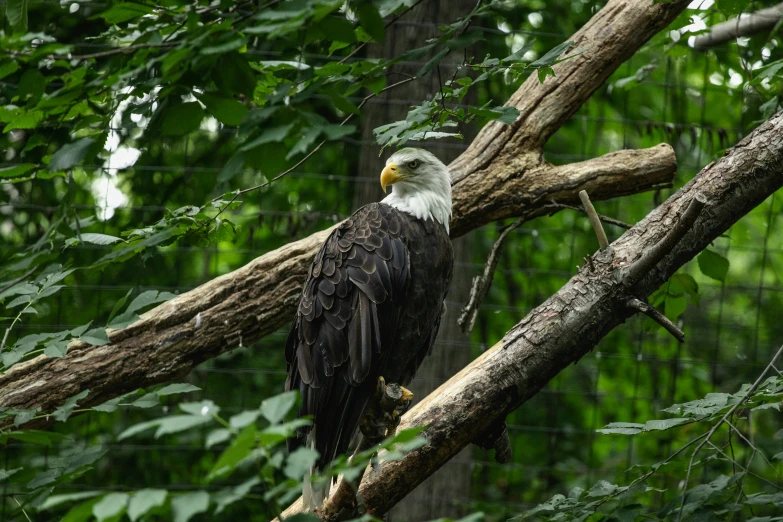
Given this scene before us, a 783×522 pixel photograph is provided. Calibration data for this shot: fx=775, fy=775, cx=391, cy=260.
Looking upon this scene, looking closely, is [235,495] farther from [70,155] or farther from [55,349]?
[55,349]

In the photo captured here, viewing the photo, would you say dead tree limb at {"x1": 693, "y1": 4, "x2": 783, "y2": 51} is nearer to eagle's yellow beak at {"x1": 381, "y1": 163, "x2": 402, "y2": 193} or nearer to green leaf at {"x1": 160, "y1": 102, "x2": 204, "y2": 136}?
eagle's yellow beak at {"x1": 381, "y1": 163, "x2": 402, "y2": 193}

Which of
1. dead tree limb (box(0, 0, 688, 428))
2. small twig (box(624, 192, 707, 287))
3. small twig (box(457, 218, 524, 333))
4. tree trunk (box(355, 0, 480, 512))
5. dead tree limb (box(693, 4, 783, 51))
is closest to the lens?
small twig (box(624, 192, 707, 287))

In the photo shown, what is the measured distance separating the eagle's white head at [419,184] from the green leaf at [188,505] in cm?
186

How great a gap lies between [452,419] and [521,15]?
2.81 metres

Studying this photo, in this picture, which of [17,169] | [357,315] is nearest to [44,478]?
[17,169]

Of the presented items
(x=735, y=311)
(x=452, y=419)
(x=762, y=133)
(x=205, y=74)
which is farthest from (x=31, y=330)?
(x=735, y=311)

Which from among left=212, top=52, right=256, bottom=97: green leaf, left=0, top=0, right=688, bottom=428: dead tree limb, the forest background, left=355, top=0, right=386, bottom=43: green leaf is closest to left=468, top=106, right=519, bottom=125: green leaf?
the forest background

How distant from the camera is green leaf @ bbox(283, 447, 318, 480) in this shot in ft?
3.68

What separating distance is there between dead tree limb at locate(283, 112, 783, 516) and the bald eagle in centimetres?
24

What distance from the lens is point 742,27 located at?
4.10 m

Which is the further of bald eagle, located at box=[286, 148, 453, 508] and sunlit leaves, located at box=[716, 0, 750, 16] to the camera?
bald eagle, located at box=[286, 148, 453, 508]

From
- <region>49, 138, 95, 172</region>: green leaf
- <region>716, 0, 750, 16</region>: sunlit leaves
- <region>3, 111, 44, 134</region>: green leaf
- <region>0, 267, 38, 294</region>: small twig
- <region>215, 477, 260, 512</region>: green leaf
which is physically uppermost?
<region>716, 0, 750, 16</region>: sunlit leaves

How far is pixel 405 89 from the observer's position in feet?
11.7

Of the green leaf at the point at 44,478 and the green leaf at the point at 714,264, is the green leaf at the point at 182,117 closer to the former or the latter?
the green leaf at the point at 44,478
